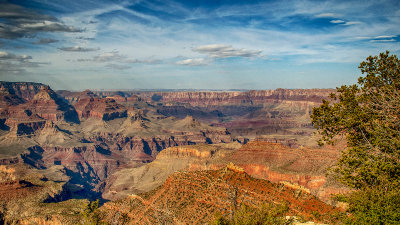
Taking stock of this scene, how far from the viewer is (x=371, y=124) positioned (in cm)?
2261

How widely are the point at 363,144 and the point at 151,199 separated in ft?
110

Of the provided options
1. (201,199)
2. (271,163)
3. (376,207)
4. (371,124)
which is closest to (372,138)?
(371,124)

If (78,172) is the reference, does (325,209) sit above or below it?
above

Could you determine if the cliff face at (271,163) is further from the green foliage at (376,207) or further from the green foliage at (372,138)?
the green foliage at (376,207)

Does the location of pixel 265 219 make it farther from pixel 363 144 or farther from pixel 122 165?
pixel 122 165

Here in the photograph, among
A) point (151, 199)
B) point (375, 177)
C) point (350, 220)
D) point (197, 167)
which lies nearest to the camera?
point (350, 220)

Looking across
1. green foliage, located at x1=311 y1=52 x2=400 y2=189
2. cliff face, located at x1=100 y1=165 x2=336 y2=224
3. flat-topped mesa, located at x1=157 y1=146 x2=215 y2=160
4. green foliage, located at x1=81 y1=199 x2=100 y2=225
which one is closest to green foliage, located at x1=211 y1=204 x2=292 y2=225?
green foliage, located at x1=311 y1=52 x2=400 y2=189

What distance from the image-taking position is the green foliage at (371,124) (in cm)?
2064

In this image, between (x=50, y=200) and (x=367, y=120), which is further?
(x=50, y=200)

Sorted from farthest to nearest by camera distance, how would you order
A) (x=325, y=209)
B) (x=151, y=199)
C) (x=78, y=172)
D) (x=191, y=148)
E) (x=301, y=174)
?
(x=78, y=172) → (x=191, y=148) → (x=301, y=174) → (x=151, y=199) → (x=325, y=209)

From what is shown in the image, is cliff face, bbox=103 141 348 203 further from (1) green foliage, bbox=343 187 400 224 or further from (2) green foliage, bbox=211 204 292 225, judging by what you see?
(2) green foliage, bbox=211 204 292 225

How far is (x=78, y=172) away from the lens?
189 m

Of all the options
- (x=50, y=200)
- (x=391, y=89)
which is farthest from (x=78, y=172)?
(x=391, y=89)

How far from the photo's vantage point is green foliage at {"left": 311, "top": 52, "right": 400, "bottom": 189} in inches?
813
